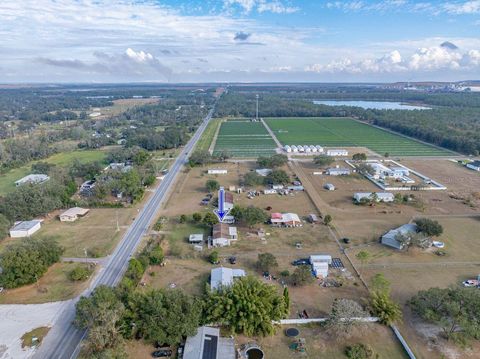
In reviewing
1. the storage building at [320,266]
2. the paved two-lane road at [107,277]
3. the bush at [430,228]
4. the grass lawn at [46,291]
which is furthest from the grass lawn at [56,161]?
the bush at [430,228]

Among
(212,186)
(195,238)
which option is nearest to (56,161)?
(212,186)

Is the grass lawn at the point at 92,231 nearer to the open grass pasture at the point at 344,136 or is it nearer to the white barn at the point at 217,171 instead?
the white barn at the point at 217,171

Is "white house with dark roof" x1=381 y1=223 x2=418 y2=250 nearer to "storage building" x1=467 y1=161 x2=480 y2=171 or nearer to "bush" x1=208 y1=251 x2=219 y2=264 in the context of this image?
"bush" x1=208 y1=251 x2=219 y2=264

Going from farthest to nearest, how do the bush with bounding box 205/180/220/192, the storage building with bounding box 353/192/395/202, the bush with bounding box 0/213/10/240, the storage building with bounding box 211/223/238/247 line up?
the bush with bounding box 205/180/220/192 < the storage building with bounding box 353/192/395/202 < the bush with bounding box 0/213/10/240 < the storage building with bounding box 211/223/238/247

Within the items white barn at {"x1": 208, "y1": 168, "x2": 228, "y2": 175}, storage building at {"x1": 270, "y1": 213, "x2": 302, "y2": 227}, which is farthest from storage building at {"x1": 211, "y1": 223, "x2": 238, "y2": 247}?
white barn at {"x1": 208, "y1": 168, "x2": 228, "y2": 175}

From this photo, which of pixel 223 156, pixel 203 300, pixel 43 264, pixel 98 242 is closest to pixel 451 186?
pixel 223 156

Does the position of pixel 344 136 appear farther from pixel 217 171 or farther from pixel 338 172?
pixel 217 171
